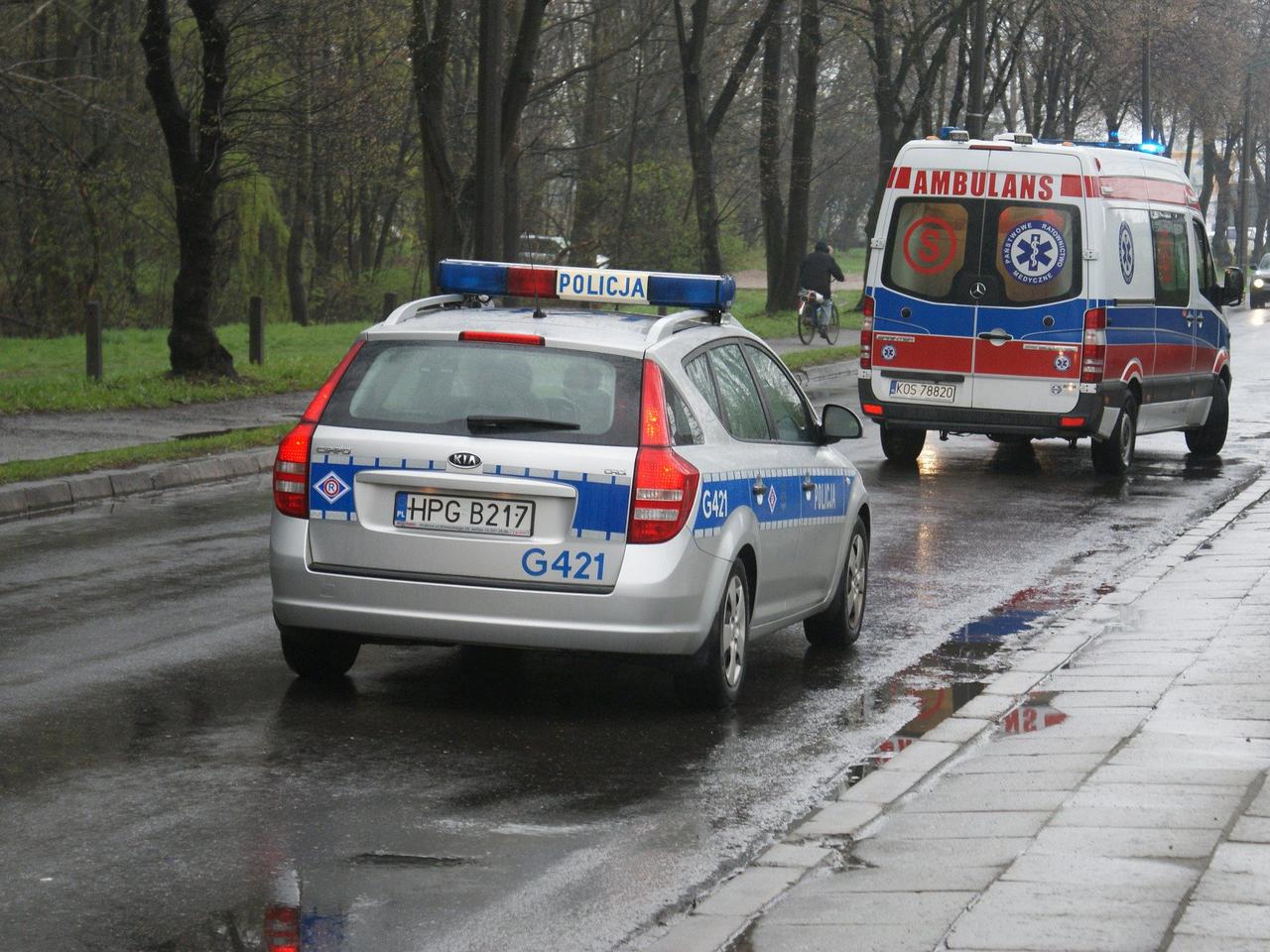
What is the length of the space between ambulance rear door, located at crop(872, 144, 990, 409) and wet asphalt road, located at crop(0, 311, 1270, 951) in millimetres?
4964

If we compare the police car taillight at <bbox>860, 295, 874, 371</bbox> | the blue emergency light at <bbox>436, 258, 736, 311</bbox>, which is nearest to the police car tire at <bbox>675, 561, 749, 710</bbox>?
the blue emergency light at <bbox>436, 258, 736, 311</bbox>

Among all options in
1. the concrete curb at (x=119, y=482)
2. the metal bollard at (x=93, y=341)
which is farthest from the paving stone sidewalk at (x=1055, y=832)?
the metal bollard at (x=93, y=341)

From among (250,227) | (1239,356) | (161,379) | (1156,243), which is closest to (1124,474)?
(1156,243)

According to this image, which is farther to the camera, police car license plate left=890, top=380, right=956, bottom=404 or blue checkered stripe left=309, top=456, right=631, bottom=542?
police car license plate left=890, top=380, right=956, bottom=404

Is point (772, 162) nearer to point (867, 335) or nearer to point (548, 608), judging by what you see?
point (867, 335)

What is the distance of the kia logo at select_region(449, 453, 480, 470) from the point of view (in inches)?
287

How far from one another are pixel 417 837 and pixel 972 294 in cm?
1171

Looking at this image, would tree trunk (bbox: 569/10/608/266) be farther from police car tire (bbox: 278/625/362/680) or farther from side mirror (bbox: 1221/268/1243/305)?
police car tire (bbox: 278/625/362/680)

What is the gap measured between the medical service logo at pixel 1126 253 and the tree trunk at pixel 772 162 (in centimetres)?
2227

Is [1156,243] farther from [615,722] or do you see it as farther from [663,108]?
[663,108]

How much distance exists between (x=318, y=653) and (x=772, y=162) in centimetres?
3440

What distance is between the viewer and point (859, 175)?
8675 centimetres

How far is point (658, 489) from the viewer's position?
7258mm

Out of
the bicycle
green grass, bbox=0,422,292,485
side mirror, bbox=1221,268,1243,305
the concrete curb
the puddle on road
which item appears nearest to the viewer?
the puddle on road
